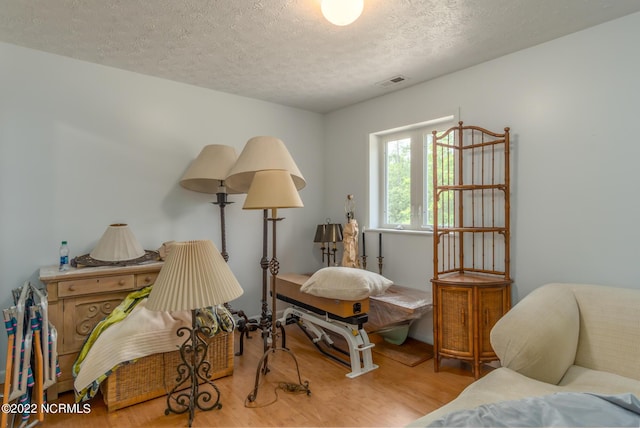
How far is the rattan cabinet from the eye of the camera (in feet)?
8.31

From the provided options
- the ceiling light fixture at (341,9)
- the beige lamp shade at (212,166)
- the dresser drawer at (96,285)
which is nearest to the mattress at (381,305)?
the beige lamp shade at (212,166)

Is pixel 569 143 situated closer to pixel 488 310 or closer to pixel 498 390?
pixel 488 310

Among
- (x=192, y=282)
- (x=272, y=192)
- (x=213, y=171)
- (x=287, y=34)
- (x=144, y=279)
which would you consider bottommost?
(x=144, y=279)

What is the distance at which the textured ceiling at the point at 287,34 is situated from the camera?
2070 mm

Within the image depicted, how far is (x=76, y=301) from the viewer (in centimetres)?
241

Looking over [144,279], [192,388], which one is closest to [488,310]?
[192,388]

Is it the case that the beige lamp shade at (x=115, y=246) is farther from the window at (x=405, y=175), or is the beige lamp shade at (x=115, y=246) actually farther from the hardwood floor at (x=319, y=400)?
the window at (x=405, y=175)

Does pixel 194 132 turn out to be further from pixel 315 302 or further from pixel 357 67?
pixel 315 302

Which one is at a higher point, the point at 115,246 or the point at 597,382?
the point at 115,246

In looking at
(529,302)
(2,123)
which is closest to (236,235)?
(2,123)

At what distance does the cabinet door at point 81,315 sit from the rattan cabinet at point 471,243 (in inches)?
96.3

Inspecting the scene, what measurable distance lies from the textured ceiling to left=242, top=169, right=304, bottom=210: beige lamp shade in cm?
99

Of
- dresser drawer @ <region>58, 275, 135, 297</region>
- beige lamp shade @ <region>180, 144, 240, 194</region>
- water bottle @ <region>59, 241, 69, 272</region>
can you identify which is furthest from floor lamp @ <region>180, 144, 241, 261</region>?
water bottle @ <region>59, 241, 69, 272</region>

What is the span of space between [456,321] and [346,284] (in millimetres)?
858
